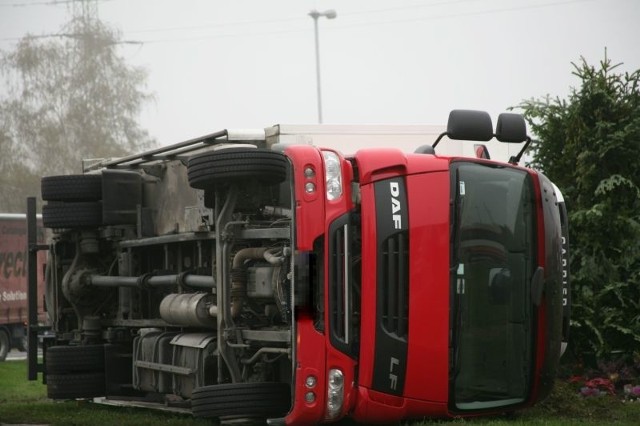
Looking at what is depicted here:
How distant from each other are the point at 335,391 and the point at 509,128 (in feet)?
7.98

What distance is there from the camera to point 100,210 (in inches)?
500

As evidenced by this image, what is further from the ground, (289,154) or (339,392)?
(289,154)

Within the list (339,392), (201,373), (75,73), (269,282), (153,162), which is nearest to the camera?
(339,392)

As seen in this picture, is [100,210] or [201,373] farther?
[100,210]

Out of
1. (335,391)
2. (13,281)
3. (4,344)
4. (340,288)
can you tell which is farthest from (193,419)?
(13,281)

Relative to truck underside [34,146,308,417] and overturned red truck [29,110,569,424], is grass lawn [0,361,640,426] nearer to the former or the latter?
truck underside [34,146,308,417]

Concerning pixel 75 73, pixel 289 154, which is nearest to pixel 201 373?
pixel 289 154

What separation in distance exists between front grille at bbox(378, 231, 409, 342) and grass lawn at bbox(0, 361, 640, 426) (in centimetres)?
79

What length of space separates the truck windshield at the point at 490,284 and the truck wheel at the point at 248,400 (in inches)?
48.5

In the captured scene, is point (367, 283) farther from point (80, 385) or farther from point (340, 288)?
point (80, 385)

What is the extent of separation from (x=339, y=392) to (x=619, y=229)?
5.15m

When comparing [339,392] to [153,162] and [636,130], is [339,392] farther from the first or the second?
[636,130]

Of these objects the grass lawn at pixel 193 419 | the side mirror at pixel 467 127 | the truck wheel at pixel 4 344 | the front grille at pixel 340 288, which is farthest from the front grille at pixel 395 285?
the truck wheel at pixel 4 344

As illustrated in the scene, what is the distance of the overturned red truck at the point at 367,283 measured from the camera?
897 cm
